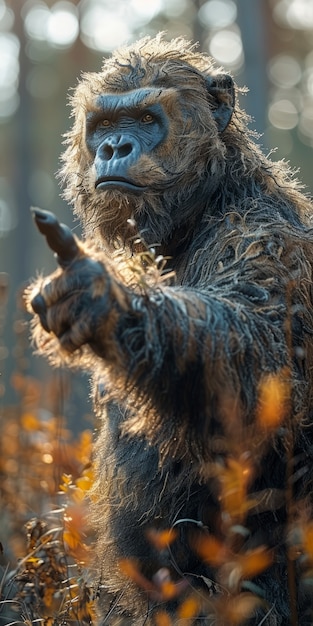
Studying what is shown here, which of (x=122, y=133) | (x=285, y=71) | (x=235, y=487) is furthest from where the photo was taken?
(x=285, y=71)

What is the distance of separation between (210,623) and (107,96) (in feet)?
8.82

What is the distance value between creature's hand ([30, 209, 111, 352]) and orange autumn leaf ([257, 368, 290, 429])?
0.72 m

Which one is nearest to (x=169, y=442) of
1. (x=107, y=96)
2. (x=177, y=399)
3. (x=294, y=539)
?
(x=177, y=399)

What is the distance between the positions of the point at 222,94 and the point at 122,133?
71 cm

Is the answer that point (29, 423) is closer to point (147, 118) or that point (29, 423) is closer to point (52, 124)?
point (147, 118)

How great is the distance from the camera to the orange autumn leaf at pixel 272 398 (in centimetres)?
340

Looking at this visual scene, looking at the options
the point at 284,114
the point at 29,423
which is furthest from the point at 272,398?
the point at 284,114

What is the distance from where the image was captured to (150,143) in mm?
4781

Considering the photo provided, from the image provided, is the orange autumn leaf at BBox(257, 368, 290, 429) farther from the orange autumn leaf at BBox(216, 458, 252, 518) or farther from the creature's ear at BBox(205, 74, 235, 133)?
the creature's ear at BBox(205, 74, 235, 133)

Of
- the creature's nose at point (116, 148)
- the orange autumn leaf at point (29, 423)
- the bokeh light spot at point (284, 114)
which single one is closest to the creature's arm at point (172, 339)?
the creature's nose at point (116, 148)

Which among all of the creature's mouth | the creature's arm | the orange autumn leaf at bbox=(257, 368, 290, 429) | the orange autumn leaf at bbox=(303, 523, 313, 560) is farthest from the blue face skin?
the orange autumn leaf at bbox=(303, 523, 313, 560)

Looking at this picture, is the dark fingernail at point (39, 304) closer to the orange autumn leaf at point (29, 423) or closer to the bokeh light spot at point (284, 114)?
the orange autumn leaf at point (29, 423)

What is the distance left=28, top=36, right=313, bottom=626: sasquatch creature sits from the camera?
321 centimetres

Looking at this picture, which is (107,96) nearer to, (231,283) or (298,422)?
(231,283)
